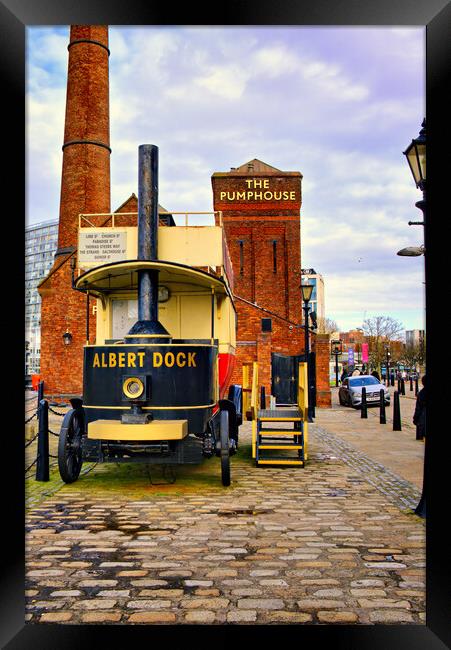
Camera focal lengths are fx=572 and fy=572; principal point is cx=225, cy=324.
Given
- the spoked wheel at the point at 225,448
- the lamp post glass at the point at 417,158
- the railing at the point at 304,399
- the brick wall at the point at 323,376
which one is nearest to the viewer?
the lamp post glass at the point at 417,158

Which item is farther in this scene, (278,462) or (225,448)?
(278,462)

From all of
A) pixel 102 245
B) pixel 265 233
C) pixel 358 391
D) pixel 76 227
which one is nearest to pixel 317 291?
pixel 265 233

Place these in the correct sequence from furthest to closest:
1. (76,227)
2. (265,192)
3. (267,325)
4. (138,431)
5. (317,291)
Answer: (317,291) < (265,192) < (267,325) < (76,227) < (138,431)

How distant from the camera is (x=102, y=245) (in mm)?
9836

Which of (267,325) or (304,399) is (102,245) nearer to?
(304,399)

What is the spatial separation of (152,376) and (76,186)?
66.2 ft

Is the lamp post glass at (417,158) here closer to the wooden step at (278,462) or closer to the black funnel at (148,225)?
the black funnel at (148,225)

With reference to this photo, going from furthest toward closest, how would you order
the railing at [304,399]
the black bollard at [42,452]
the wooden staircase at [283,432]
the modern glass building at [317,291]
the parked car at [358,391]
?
the modern glass building at [317,291] < the parked car at [358,391] < the railing at [304,399] < the wooden staircase at [283,432] < the black bollard at [42,452]

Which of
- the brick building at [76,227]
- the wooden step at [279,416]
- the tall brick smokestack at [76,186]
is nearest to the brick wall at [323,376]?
the brick building at [76,227]

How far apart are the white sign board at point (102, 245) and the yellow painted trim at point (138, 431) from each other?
3592 mm

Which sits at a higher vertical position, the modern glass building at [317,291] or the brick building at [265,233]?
the modern glass building at [317,291]

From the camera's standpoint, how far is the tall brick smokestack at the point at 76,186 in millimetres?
24766
